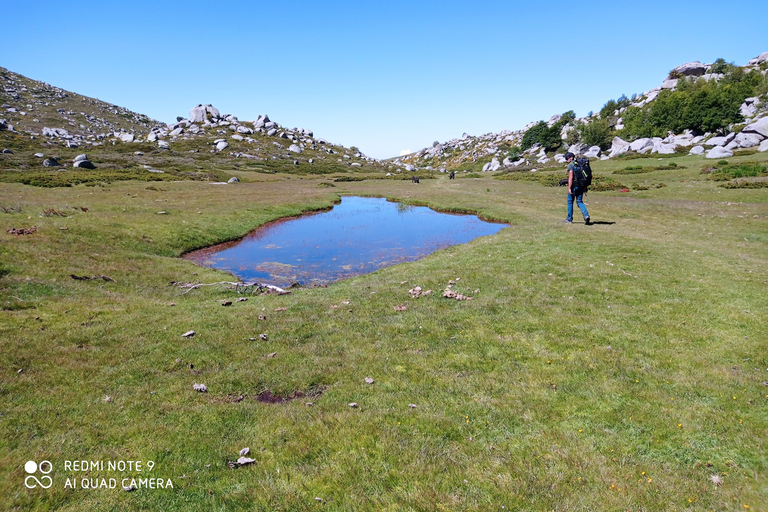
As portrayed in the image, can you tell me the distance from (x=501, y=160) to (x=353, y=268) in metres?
168

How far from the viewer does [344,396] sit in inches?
385

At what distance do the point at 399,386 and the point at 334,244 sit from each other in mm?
26334

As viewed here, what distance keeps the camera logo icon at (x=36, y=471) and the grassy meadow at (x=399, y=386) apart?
121 millimetres

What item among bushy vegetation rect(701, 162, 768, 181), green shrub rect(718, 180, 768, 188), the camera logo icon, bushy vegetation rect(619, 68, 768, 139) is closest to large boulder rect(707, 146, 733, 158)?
bushy vegetation rect(701, 162, 768, 181)

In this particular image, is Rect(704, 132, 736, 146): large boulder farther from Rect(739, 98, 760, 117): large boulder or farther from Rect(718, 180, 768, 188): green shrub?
Rect(718, 180, 768, 188): green shrub

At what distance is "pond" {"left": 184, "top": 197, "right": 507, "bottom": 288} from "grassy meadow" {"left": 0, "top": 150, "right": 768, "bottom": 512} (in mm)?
5962

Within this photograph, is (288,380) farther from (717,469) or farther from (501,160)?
(501,160)

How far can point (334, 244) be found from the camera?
35.5m

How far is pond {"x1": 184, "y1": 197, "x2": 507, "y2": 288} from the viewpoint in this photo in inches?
1073

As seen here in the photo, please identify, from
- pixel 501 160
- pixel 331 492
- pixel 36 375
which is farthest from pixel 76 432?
pixel 501 160

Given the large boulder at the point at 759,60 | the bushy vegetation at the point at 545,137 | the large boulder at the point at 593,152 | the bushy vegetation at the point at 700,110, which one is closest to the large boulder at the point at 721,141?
the bushy vegetation at the point at 700,110

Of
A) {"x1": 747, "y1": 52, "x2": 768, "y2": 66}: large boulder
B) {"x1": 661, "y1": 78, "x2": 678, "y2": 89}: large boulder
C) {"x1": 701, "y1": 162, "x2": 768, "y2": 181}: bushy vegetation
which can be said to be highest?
{"x1": 747, "y1": 52, "x2": 768, "y2": 66}: large boulder

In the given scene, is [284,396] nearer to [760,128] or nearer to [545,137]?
[760,128]

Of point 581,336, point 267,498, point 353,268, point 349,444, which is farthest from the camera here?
point 353,268
